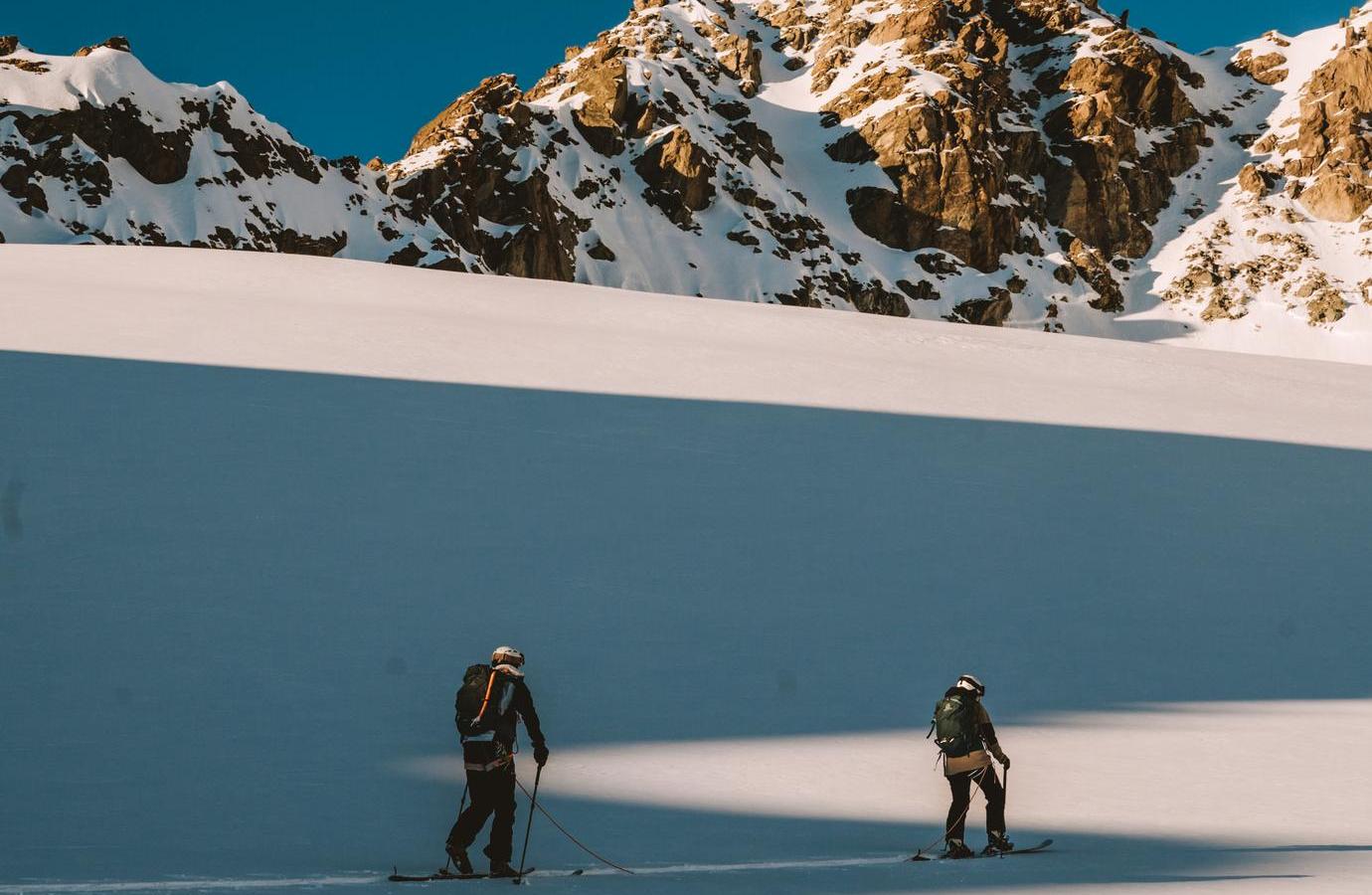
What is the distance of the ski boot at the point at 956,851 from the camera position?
Result: 5793 mm

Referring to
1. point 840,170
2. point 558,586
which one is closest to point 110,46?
point 840,170

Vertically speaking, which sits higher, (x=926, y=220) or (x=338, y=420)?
(x=926, y=220)

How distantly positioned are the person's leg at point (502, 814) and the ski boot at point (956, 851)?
2.12 meters

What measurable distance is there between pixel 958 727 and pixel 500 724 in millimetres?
2356

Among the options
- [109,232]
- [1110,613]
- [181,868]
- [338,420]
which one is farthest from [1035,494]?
[109,232]

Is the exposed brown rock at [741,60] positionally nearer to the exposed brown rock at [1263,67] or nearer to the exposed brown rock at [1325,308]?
the exposed brown rock at [1263,67]

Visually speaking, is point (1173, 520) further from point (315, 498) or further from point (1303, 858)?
point (315, 498)

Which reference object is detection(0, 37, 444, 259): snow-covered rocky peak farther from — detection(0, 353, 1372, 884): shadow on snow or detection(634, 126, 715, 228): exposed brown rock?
detection(0, 353, 1372, 884): shadow on snow

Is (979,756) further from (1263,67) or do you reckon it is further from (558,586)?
(1263,67)

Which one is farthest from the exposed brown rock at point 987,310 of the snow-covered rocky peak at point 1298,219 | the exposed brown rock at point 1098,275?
the snow-covered rocky peak at point 1298,219

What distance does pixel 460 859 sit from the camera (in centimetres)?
518

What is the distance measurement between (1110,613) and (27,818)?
782 cm

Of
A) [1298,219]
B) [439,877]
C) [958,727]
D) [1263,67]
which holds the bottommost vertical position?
[439,877]

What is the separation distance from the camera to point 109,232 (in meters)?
71.6
